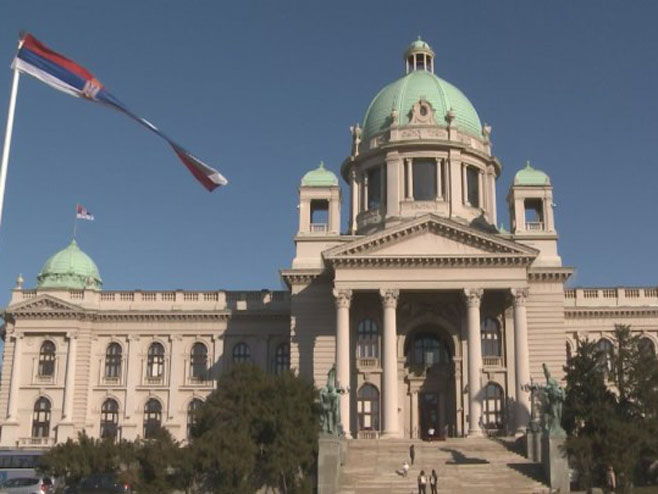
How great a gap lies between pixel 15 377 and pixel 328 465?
3019 cm

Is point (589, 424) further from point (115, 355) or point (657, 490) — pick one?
point (115, 355)

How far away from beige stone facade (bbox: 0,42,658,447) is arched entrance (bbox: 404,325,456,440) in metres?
0.09

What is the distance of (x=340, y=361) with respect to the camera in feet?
174

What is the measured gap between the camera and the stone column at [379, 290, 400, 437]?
51.7m

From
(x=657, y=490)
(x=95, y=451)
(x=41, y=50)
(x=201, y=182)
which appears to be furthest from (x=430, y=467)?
(x=41, y=50)


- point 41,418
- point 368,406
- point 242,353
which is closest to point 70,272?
point 41,418

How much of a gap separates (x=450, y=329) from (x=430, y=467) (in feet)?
46.3

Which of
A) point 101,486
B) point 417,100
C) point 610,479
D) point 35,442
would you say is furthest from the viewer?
point 417,100

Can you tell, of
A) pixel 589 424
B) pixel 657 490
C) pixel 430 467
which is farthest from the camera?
pixel 430 467

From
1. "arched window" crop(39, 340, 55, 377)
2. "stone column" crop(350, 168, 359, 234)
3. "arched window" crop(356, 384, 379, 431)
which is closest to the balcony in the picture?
"arched window" crop(39, 340, 55, 377)

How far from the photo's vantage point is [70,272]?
66.5 meters

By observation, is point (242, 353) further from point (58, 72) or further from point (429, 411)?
point (58, 72)

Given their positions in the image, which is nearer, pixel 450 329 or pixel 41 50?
pixel 41 50

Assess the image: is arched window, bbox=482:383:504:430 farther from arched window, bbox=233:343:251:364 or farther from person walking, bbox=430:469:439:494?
arched window, bbox=233:343:251:364
